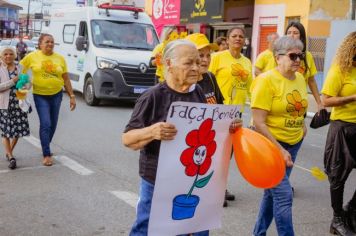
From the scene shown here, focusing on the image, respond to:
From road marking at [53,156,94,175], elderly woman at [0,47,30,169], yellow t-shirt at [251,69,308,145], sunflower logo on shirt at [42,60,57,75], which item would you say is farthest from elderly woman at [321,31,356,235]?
elderly woman at [0,47,30,169]

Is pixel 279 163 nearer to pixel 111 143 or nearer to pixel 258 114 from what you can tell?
pixel 258 114

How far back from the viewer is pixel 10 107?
23.6 ft

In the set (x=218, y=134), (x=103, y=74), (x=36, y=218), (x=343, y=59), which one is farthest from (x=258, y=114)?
→ (x=103, y=74)

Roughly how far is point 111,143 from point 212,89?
489cm

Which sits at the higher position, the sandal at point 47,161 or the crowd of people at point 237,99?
the crowd of people at point 237,99

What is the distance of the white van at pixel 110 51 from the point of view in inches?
523

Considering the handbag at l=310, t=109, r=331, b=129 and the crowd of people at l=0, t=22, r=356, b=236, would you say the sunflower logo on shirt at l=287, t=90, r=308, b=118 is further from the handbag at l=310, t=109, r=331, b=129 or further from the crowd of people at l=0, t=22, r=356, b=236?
the handbag at l=310, t=109, r=331, b=129

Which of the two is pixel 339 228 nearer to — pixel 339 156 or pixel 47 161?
pixel 339 156

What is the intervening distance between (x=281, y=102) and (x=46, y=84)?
409 centimetres

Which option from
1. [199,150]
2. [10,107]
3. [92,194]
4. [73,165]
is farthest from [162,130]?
[10,107]

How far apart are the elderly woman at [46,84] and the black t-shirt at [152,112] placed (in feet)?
14.1

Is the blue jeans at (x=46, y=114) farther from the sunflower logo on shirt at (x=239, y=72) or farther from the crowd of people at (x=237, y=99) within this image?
the sunflower logo on shirt at (x=239, y=72)

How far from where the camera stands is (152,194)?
3.17 m

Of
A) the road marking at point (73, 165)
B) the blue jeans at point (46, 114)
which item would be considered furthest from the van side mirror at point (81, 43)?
the blue jeans at point (46, 114)
